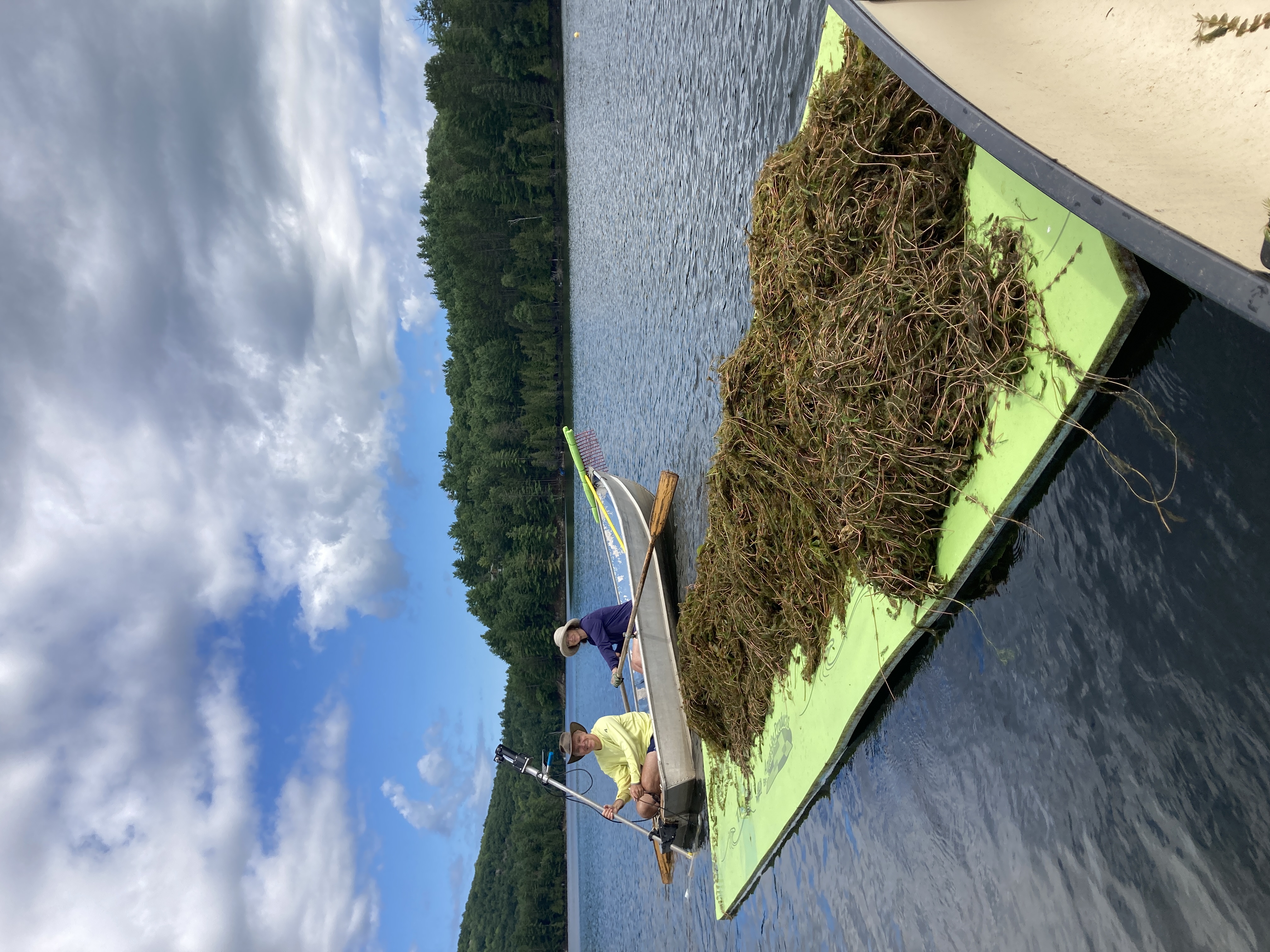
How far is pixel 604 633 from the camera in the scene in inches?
427

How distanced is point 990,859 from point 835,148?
188 inches

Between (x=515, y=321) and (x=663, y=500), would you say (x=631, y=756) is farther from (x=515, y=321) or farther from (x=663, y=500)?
(x=515, y=321)

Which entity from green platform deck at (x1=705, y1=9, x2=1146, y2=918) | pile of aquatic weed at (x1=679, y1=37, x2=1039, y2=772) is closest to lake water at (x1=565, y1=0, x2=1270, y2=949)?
green platform deck at (x1=705, y1=9, x2=1146, y2=918)

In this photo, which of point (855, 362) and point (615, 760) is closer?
point (855, 362)

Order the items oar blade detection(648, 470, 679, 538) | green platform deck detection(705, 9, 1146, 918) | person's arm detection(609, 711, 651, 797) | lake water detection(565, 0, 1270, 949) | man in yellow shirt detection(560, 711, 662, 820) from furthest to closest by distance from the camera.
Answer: oar blade detection(648, 470, 679, 538) < person's arm detection(609, 711, 651, 797) < man in yellow shirt detection(560, 711, 662, 820) < green platform deck detection(705, 9, 1146, 918) < lake water detection(565, 0, 1270, 949)

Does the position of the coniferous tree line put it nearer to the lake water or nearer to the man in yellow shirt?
the man in yellow shirt

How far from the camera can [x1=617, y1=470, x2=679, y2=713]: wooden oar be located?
33.4ft

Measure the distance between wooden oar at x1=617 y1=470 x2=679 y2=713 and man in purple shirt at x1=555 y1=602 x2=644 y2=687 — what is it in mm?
94

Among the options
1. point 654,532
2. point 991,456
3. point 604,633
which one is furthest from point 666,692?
point 991,456

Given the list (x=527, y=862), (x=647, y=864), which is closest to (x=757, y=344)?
(x=647, y=864)

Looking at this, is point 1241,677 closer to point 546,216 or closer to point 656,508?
point 656,508

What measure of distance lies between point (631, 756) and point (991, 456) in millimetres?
7849

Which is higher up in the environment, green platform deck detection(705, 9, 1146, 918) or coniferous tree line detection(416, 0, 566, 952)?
coniferous tree line detection(416, 0, 566, 952)

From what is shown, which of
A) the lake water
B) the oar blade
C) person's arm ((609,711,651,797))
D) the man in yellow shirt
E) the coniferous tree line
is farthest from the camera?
the coniferous tree line
